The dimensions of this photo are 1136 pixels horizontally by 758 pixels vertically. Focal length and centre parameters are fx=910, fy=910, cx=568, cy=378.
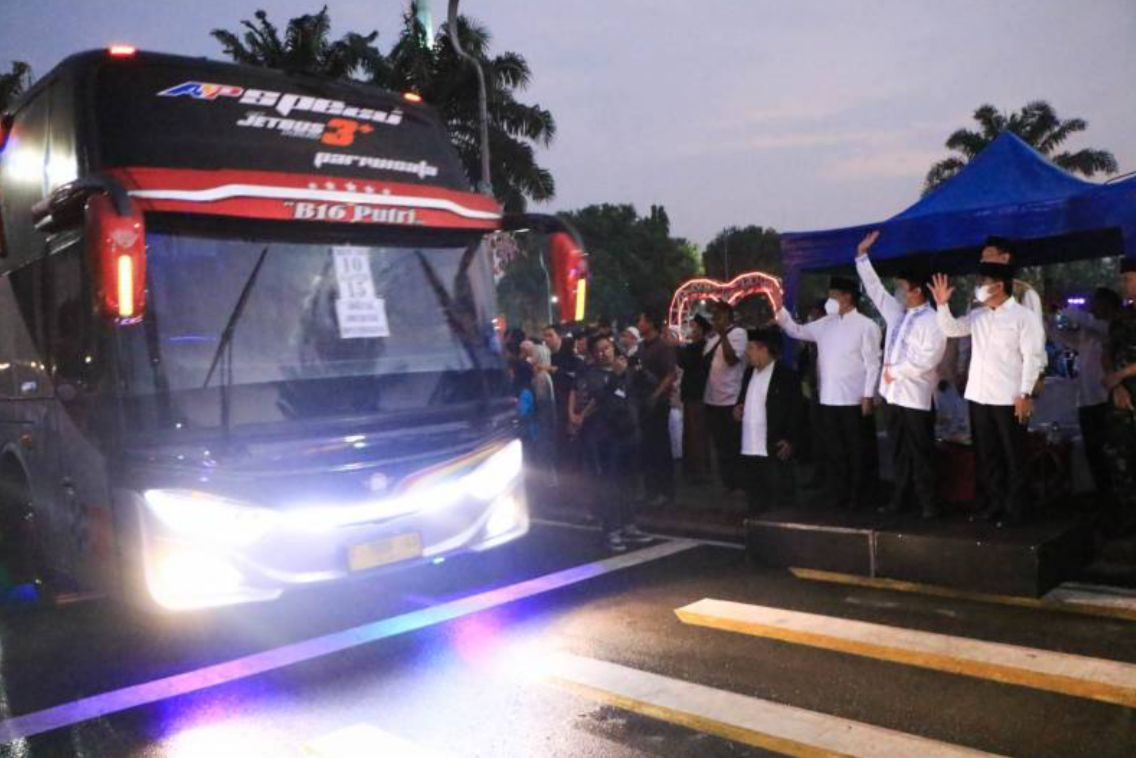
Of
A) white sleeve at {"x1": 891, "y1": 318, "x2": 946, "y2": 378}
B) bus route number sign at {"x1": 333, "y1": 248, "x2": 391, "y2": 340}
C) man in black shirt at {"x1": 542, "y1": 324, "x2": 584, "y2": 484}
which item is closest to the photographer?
bus route number sign at {"x1": 333, "y1": 248, "x2": 391, "y2": 340}

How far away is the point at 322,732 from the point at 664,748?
1.61 meters

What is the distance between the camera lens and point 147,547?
4.79 meters

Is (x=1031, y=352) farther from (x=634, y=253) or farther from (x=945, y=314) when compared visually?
(x=634, y=253)

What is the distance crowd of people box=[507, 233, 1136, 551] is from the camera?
247 inches

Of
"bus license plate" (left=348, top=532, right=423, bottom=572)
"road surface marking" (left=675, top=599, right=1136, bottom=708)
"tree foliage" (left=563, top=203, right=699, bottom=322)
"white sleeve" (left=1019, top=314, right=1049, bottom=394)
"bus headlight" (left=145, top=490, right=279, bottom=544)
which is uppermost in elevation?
"tree foliage" (left=563, top=203, right=699, bottom=322)

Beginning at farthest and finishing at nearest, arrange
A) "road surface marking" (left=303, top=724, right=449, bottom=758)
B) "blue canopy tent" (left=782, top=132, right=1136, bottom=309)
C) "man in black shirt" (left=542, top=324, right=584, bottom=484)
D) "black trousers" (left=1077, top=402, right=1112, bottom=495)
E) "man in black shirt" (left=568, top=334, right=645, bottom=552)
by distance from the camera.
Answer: "man in black shirt" (left=542, top=324, right=584, bottom=484) → "man in black shirt" (left=568, top=334, right=645, bottom=552) → "blue canopy tent" (left=782, top=132, right=1136, bottom=309) → "black trousers" (left=1077, top=402, right=1112, bottom=495) → "road surface marking" (left=303, top=724, right=449, bottom=758)

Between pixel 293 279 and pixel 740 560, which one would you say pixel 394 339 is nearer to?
pixel 293 279

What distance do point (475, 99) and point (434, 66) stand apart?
159cm

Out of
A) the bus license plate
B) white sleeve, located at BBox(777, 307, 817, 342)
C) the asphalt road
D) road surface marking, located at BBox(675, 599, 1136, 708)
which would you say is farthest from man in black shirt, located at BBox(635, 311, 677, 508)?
the bus license plate

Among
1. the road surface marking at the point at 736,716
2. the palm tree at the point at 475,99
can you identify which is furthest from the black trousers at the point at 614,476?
the palm tree at the point at 475,99

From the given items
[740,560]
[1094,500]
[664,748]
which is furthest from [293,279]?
[1094,500]

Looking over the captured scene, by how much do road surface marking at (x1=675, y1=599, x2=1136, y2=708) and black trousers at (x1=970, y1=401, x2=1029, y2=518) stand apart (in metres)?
1.58

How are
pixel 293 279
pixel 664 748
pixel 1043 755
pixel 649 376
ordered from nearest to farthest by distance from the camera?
1. pixel 1043 755
2. pixel 664 748
3. pixel 293 279
4. pixel 649 376

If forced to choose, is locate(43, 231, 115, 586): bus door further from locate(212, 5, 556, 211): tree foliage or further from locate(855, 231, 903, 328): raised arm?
locate(212, 5, 556, 211): tree foliage
